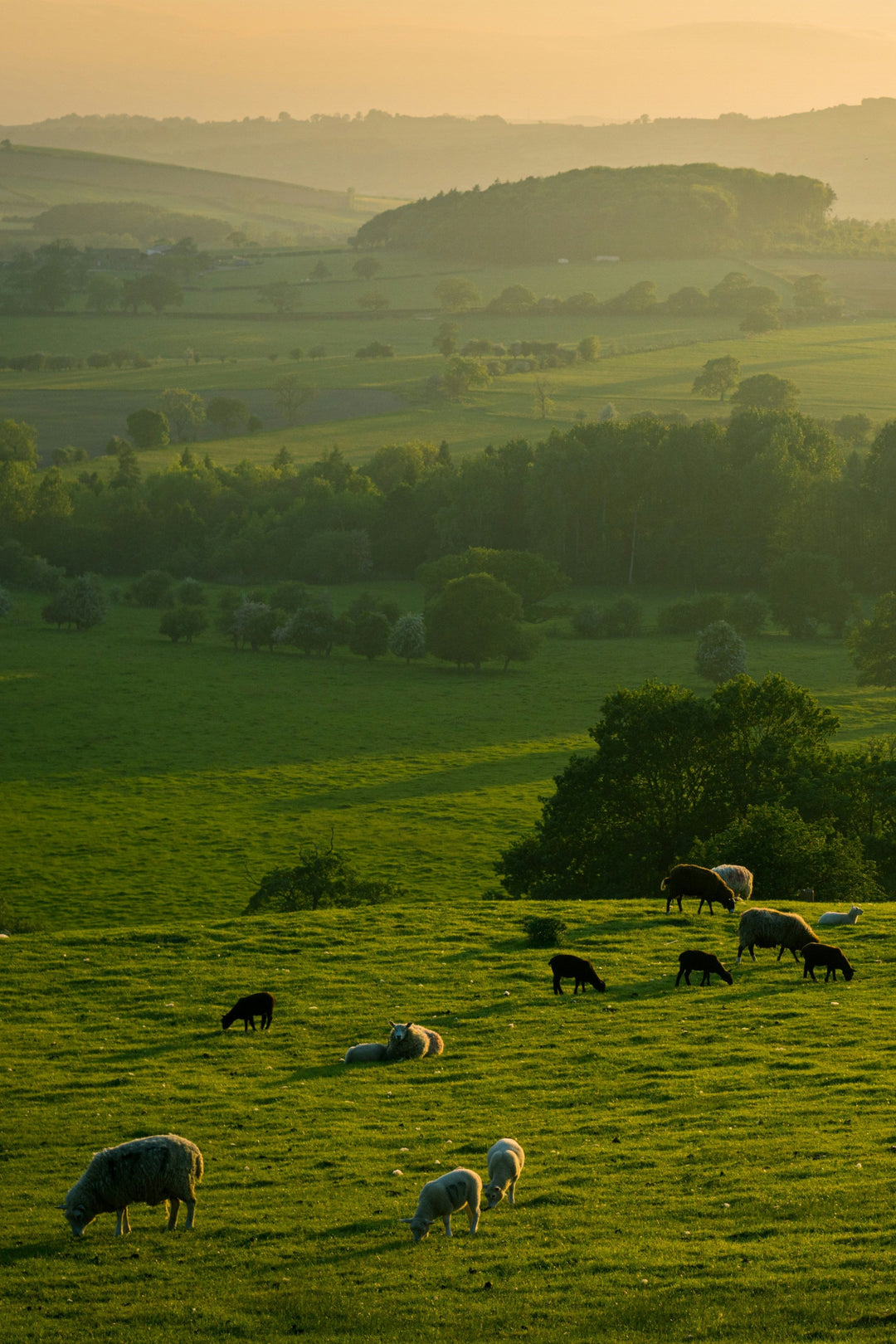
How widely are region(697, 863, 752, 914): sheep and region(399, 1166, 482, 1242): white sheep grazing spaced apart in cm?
1934

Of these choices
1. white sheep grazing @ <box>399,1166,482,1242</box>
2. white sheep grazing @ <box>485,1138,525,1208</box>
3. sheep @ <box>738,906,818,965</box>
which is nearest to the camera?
white sheep grazing @ <box>399,1166,482,1242</box>

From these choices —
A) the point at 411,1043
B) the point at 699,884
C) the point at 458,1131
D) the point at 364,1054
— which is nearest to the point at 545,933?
the point at 699,884

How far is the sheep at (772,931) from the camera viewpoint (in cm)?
2689

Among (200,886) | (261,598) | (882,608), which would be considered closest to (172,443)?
Answer: (261,598)

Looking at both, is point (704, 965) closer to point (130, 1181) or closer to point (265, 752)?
point (130, 1181)

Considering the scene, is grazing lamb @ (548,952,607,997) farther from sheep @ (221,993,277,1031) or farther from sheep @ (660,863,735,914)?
sheep @ (221,993,277,1031)

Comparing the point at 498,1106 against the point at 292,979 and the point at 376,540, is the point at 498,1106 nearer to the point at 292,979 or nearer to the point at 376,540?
the point at 292,979

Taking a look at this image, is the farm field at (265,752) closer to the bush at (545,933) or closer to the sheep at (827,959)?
the bush at (545,933)

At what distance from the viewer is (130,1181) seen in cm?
1571

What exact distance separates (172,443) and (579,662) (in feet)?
333

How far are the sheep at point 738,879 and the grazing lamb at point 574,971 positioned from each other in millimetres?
8540

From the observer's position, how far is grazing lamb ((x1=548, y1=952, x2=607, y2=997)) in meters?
25.9

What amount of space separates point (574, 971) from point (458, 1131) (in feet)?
24.9

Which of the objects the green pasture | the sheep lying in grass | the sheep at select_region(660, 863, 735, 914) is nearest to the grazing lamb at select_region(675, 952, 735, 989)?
the green pasture
